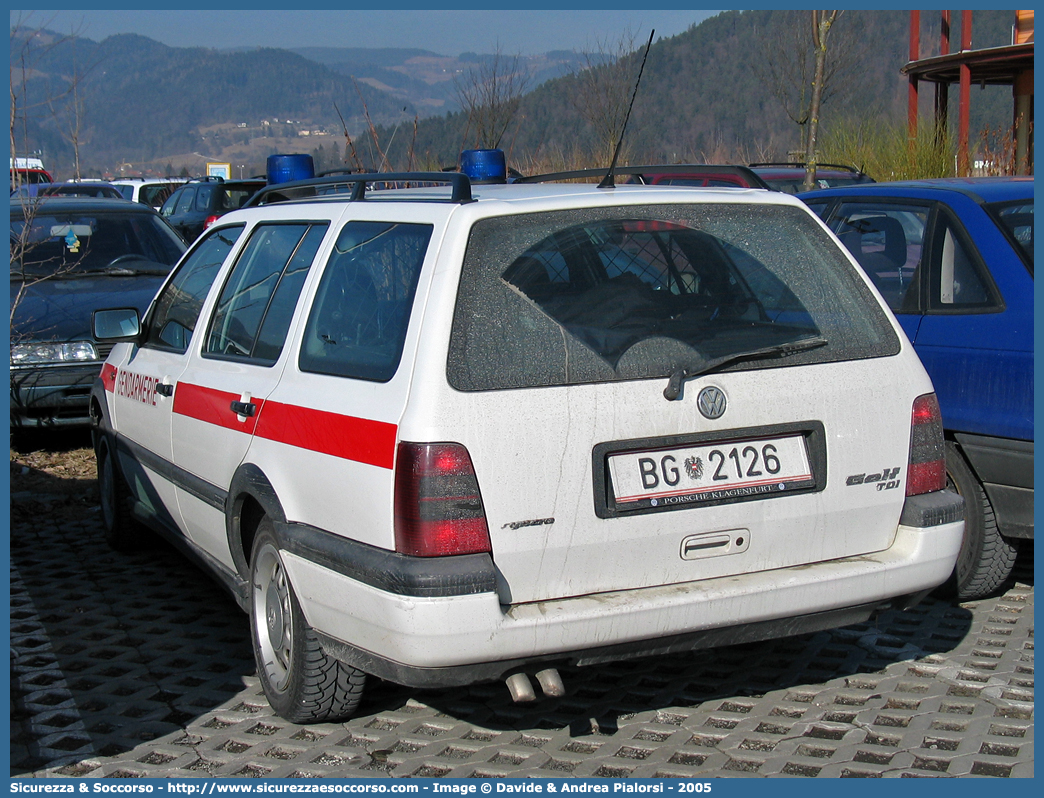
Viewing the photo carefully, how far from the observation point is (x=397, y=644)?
119 inches

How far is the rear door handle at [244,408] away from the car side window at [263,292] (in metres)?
0.16

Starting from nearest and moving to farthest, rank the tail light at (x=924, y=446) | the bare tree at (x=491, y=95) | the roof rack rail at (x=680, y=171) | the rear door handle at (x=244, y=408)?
the tail light at (x=924, y=446), the rear door handle at (x=244, y=408), the roof rack rail at (x=680, y=171), the bare tree at (x=491, y=95)

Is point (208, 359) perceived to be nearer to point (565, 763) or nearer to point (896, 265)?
point (565, 763)

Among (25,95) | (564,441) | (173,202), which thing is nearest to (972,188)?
(564,441)

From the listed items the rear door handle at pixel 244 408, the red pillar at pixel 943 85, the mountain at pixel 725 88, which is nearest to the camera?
the rear door handle at pixel 244 408

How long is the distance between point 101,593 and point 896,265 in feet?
13.2

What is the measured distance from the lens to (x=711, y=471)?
127 inches

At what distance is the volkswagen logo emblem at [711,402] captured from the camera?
10.6 feet

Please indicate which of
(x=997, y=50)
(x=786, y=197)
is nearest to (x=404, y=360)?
(x=786, y=197)

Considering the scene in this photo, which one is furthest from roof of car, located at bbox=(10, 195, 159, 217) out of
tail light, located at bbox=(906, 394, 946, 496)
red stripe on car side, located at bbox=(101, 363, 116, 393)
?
tail light, located at bbox=(906, 394, 946, 496)

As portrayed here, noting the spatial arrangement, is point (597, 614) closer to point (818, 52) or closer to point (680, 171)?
point (680, 171)

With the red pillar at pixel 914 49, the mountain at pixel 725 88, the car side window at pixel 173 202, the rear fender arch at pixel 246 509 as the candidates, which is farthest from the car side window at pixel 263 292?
the mountain at pixel 725 88

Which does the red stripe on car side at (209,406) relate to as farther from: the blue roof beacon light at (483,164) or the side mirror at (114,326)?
the blue roof beacon light at (483,164)

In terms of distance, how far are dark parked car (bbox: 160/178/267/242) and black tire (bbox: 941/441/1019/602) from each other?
48.3ft
